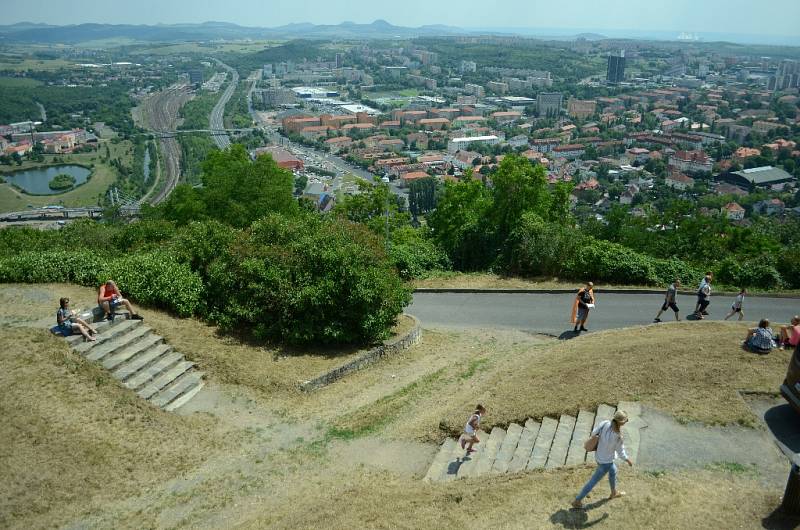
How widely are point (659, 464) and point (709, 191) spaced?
70.2 m

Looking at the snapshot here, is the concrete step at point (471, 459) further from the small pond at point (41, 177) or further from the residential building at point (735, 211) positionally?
the small pond at point (41, 177)

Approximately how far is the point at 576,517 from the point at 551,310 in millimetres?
9244

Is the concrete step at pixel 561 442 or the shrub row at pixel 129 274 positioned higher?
the shrub row at pixel 129 274

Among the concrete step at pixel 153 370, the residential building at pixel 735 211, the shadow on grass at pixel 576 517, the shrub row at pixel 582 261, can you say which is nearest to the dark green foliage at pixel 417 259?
the shrub row at pixel 582 261

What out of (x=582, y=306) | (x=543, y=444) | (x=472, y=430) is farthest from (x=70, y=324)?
(x=582, y=306)

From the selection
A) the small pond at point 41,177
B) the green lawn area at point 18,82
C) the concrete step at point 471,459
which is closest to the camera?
the concrete step at point 471,459

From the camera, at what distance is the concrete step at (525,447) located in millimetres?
7866

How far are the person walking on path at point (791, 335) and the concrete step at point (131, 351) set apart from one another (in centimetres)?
1081

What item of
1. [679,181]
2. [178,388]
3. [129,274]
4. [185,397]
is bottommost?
[679,181]

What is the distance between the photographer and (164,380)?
10.4 metres

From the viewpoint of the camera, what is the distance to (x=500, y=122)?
4756 inches

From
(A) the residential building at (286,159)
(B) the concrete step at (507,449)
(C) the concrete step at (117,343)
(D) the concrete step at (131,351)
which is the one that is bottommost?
(A) the residential building at (286,159)

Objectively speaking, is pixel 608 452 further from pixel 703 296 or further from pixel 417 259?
pixel 417 259

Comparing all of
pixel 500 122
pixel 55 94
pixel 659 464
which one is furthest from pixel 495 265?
pixel 55 94
